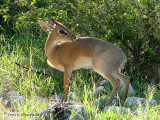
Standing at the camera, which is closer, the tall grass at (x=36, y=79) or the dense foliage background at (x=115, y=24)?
the tall grass at (x=36, y=79)

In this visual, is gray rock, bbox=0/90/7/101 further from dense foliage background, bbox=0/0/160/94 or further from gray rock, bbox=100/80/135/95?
gray rock, bbox=100/80/135/95

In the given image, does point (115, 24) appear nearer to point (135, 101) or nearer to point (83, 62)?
point (83, 62)

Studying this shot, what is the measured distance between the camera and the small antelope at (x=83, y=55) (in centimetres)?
582

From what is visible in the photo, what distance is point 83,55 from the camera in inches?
237

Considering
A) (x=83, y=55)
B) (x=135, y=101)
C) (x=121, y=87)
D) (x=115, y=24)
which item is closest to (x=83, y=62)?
(x=83, y=55)

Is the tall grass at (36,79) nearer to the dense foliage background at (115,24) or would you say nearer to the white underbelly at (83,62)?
the dense foliage background at (115,24)

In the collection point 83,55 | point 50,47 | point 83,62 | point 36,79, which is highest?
point 50,47

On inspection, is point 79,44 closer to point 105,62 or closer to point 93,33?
point 105,62

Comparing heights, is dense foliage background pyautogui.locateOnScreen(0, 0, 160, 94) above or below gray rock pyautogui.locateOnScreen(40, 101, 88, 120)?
above

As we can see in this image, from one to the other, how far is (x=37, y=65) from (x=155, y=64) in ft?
9.48

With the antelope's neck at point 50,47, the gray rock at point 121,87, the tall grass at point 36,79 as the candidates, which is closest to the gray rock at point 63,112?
the tall grass at point 36,79

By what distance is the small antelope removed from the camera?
19.1 feet

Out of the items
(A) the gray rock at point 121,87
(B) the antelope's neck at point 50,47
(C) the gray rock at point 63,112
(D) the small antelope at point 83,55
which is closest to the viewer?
(C) the gray rock at point 63,112

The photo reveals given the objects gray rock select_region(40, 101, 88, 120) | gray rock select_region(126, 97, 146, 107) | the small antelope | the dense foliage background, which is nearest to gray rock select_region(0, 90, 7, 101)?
the small antelope
